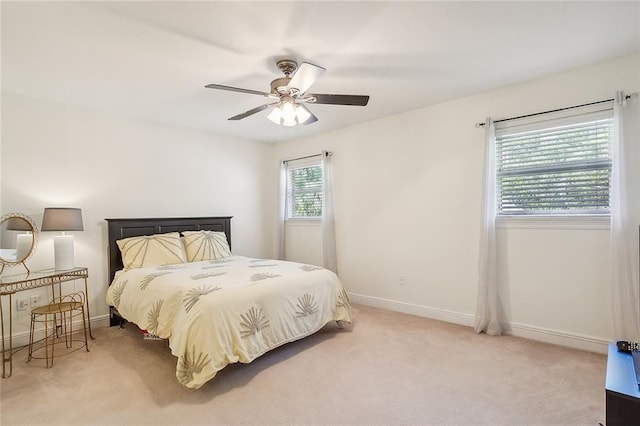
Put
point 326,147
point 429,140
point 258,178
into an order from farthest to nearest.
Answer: point 258,178 < point 326,147 < point 429,140

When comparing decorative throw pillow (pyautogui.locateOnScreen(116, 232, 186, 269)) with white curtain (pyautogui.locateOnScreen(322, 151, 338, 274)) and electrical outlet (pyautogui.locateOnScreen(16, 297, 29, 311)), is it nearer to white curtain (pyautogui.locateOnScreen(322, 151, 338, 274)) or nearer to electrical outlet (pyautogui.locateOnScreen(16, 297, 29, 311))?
electrical outlet (pyautogui.locateOnScreen(16, 297, 29, 311))

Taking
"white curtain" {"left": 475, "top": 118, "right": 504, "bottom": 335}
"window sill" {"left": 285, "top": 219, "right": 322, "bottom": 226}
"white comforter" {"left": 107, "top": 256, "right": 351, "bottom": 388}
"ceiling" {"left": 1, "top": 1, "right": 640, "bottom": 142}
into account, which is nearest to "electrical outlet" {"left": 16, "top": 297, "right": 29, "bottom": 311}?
"white comforter" {"left": 107, "top": 256, "right": 351, "bottom": 388}

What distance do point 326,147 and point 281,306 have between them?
8.81 feet

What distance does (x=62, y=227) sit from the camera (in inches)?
120

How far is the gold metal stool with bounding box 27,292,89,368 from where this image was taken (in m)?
2.76

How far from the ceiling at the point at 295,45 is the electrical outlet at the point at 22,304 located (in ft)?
6.55

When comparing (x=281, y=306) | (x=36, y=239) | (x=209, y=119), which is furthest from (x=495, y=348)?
(x=36, y=239)

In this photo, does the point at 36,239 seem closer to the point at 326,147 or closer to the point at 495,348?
the point at 326,147

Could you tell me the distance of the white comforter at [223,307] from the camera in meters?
2.23

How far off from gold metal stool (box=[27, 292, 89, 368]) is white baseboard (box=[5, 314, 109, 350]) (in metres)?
0.06

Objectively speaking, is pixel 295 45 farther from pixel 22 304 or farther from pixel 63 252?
pixel 22 304

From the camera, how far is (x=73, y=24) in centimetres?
201

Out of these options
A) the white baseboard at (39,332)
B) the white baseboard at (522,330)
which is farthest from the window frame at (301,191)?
the white baseboard at (39,332)

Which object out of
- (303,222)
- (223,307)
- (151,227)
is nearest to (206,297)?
(223,307)
